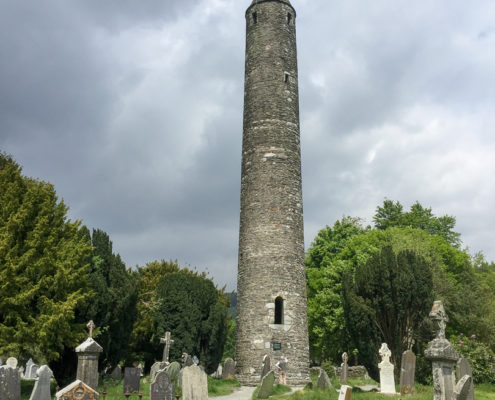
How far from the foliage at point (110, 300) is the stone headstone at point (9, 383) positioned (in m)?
5.27

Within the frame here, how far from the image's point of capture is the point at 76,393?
28.3 ft

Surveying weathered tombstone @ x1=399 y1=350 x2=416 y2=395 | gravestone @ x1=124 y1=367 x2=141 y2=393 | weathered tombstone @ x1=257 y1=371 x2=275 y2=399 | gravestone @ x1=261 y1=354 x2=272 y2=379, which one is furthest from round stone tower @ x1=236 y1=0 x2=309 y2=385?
gravestone @ x1=124 y1=367 x2=141 y2=393

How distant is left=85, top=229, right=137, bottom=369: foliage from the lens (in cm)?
1744

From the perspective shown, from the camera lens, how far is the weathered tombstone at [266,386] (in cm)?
1380

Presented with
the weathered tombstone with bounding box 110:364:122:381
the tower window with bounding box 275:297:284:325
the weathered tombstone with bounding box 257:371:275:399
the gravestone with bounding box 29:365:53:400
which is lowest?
the weathered tombstone with bounding box 110:364:122:381

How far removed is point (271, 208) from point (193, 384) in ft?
29.9

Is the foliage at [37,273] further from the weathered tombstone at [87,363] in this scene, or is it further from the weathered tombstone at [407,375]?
the weathered tombstone at [407,375]

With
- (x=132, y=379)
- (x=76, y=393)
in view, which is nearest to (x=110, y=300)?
(x=132, y=379)

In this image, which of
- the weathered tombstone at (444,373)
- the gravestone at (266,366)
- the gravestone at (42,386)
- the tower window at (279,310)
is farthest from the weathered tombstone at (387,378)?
the gravestone at (42,386)

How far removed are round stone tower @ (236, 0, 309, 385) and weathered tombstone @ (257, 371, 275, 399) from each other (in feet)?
9.55

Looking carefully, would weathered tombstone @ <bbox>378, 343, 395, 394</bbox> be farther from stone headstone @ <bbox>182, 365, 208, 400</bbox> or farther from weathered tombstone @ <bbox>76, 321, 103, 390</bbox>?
weathered tombstone @ <bbox>76, 321, 103, 390</bbox>

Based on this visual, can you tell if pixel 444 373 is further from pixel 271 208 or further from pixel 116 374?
pixel 116 374

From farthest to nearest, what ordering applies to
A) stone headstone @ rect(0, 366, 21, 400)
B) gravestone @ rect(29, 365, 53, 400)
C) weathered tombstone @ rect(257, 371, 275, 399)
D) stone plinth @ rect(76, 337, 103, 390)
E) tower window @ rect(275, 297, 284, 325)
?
tower window @ rect(275, 297, 284, 325) → weathered tombstone @ rect(257, 371, 275, 399) → stone plinth @ rect(76, 337, 103, 390) → stone headstone @ rect(0, 366, 21, 400) → gravestone @ rect(29, 365, 53, 400)

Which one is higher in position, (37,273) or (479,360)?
(37,273)
